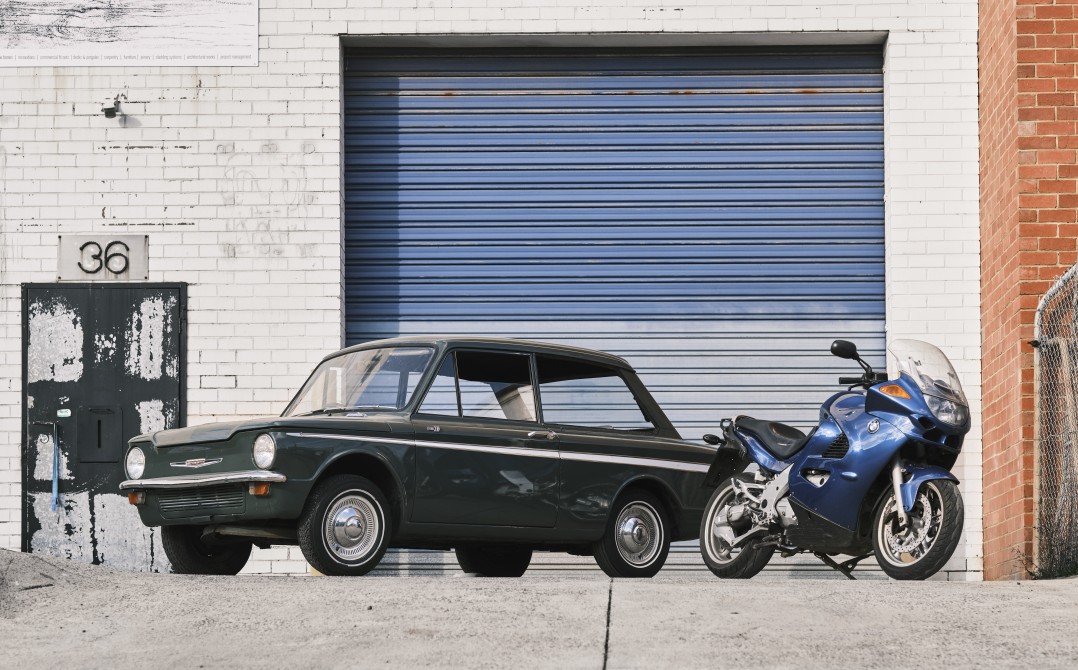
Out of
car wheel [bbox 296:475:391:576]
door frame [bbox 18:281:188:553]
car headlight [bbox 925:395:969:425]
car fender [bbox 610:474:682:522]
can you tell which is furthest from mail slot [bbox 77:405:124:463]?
car headlight [bbox 925:395:969:425]

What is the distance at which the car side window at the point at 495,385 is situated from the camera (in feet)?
31.7

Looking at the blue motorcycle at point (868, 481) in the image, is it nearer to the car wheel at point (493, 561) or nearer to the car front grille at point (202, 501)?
the car wheel at point (493, 561)

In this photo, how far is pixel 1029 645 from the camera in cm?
645

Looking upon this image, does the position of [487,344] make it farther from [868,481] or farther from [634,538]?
[868,481]

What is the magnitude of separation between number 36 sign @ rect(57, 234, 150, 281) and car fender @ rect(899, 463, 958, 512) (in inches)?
278

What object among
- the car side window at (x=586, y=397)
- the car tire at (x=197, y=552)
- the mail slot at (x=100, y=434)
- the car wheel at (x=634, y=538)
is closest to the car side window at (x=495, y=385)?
the car side window at (x=586, y=397)

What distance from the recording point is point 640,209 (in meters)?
13.7

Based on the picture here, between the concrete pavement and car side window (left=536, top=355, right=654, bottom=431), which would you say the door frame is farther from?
the concrete pavement

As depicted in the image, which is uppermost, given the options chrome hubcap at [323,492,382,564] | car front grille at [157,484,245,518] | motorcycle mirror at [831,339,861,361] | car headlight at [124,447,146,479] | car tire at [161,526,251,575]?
motorcycle mirror at [831,339,861,361]

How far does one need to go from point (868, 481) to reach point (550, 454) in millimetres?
1999

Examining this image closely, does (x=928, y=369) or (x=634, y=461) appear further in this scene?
(x=634, y=461)

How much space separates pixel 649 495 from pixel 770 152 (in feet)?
14.7

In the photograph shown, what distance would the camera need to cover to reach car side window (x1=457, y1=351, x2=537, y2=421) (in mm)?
9648

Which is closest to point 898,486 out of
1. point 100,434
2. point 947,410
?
point 947,410
